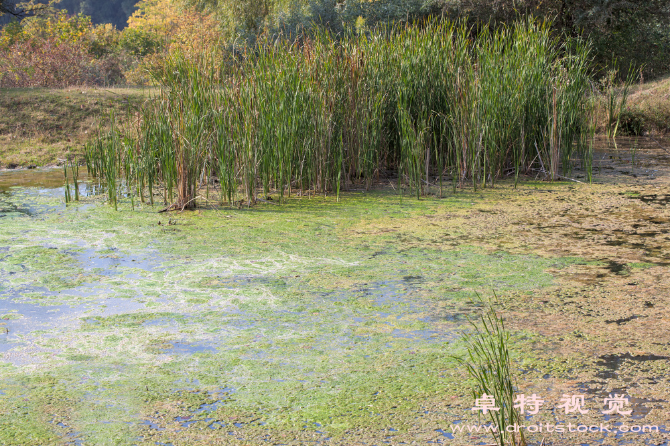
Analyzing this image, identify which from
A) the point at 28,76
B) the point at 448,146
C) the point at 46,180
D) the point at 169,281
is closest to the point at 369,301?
the point at 169,281

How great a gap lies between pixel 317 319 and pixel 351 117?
10.9 feet

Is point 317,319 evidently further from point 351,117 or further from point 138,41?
point 138,41

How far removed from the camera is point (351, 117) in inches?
232

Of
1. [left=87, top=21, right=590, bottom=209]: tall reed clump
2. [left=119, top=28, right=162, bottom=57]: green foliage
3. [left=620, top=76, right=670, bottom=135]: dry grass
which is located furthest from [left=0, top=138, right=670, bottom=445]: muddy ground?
[left=119, top=28, right=162, bottom=57]: green foliage

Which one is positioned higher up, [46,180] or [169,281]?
[46,180]

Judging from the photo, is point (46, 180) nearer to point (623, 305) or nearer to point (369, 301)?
point (369, 301)

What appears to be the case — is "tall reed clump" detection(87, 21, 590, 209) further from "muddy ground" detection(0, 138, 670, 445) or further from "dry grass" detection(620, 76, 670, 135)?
"dry grass" detection(620, 76, 670, 135)

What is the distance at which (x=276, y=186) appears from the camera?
18.9ft

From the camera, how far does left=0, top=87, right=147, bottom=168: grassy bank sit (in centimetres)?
823

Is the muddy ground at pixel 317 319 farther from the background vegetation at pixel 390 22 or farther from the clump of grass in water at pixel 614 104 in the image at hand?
the background vegetation at pixel 390 22

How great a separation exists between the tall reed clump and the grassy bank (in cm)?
228

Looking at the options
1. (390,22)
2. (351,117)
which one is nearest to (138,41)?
(390,22)

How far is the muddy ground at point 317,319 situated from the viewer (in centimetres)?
200

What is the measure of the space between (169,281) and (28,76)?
11300 millimetres
